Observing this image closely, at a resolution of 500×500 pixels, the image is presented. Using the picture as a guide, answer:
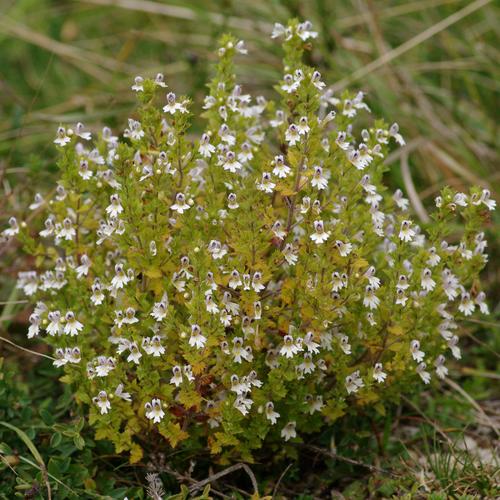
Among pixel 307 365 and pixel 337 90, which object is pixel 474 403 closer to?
pixel 307 365

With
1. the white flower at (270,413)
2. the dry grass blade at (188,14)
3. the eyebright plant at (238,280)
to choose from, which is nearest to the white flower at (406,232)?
the eyebright plant at (238,280)

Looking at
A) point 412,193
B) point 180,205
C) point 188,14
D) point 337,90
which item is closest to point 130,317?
point 180,205

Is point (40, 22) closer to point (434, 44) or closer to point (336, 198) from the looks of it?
point (434, 44)

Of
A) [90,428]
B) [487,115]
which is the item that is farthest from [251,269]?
[487,115]

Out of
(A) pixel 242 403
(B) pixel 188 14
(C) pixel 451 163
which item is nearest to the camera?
(A) pixel 242 403

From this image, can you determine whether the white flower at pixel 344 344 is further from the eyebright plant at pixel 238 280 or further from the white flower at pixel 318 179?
the white flower at pixel 318 179

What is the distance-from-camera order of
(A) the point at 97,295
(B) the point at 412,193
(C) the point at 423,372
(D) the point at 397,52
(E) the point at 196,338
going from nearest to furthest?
(E) the point at 196,338
(A) the point at 97,295
(C) the point at 423,372
(B) the point at 412,193
(D) the point at 397,52
